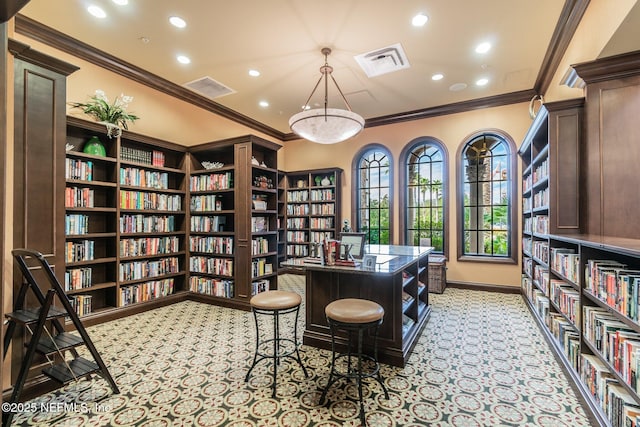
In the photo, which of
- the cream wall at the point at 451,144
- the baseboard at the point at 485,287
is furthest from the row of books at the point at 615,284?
the cream wall at the point at 451,144

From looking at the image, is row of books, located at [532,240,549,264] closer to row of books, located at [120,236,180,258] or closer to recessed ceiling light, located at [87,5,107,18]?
row of books, located at [120,236,180,258]

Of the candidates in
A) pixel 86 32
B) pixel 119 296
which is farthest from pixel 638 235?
pixel 86 32

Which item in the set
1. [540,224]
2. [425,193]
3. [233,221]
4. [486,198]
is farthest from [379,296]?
[486,198]

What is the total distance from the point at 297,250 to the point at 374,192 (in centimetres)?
225

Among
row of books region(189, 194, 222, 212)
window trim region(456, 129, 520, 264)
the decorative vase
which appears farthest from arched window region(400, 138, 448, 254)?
the decorative vase

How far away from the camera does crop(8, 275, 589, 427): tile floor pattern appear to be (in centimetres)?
201

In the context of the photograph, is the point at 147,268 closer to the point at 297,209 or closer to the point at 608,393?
the point at 297,209

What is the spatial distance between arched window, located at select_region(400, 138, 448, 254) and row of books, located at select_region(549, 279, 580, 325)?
2729 millimetres

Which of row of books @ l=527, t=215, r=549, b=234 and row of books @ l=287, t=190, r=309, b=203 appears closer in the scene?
row of books @ l=527, t=215, r=549, b=234

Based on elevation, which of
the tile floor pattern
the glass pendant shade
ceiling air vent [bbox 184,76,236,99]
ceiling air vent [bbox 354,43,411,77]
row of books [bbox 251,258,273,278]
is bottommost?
the tile floor pattern

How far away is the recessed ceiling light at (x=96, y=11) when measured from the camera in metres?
3.10

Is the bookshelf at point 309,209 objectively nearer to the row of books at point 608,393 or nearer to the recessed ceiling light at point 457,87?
the recessed ceiling light at point 457,87

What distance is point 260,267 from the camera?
4.61 meters

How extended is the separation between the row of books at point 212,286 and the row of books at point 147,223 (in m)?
0.91
